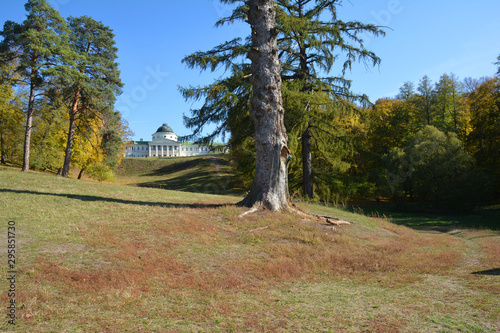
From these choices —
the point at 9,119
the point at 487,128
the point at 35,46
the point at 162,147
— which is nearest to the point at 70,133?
the point at 35,46

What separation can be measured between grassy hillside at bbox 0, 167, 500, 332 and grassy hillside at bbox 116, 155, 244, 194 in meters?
24.5

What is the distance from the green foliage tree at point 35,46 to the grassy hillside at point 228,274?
16.0 m

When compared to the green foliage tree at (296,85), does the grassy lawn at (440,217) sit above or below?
below

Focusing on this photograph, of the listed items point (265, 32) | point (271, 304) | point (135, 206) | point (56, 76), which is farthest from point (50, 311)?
point (56, 76)

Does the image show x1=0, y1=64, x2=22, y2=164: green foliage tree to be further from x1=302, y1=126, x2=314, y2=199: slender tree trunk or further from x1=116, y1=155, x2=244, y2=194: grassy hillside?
x1=302, y1=126, x2=314, y2=199: slender tree trunk

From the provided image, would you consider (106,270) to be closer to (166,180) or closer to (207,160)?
(166,180)

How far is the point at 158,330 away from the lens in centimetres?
375

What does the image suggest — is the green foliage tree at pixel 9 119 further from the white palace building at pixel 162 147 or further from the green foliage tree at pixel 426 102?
the white palace building at pixel 162 147

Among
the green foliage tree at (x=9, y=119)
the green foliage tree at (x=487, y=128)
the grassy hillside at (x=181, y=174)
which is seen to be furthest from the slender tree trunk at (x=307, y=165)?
the green foliage tree at (x=9, y=119)

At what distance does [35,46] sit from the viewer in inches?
850

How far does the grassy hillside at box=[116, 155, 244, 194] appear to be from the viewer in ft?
137

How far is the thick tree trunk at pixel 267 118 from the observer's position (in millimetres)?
11070

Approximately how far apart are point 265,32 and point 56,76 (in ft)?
61.8

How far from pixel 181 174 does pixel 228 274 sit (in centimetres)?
5005
